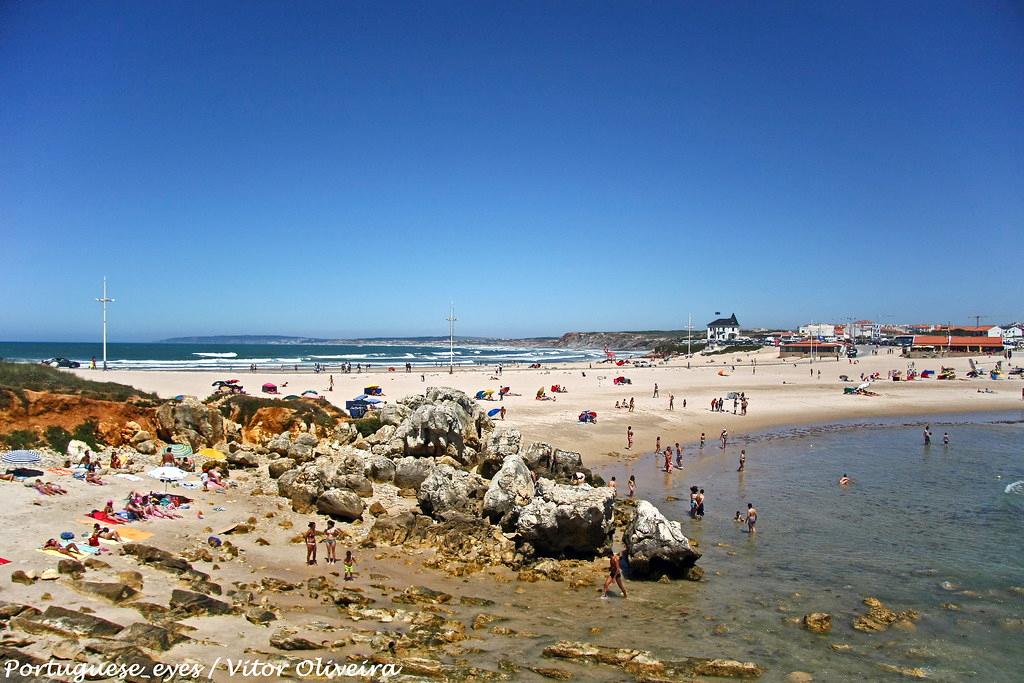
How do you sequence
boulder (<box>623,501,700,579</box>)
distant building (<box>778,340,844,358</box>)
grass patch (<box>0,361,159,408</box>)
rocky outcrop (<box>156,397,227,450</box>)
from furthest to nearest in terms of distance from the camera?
distant building (<box>778,340,844,358</box>), rocky outcrop (<box>156,397,227,450</box>), grass patch (<box>0,361,159,408</box>), boulder (<box>623,501,700,579</box>)

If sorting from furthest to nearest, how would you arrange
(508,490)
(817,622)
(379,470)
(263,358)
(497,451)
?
(263,358), (497,451), (379,470), (508,490), (817,622)

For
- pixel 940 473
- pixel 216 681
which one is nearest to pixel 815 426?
pixel 940 473

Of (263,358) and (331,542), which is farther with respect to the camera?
(263,358)

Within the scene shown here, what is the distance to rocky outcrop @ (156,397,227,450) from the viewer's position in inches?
755

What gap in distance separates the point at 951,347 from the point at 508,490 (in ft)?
338

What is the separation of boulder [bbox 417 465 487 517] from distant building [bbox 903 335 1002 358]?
88890mm

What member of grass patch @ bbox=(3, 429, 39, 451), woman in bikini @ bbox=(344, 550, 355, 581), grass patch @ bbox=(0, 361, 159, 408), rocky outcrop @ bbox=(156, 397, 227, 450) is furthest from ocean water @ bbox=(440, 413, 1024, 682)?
grass patch @ bbox=(0, 361, 159, 408)

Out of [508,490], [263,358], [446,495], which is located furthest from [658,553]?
[263,358]

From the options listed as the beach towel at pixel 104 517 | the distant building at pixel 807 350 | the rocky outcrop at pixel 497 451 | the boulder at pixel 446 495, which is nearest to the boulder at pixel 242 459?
the beach towel at pixel 104 517

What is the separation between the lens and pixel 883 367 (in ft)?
232

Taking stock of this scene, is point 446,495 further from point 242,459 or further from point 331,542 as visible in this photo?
point 242,459

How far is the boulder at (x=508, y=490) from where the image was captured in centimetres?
1514

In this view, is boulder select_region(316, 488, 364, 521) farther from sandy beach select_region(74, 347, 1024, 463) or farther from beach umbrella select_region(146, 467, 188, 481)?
sandy beach select_region(74, 347, 1024, 463)

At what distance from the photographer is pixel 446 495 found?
49.7ft
